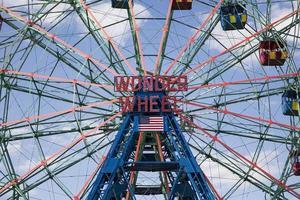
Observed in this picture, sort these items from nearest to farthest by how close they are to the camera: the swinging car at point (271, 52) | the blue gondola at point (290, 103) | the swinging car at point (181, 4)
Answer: the blue gondola at point (290, 103) → the swinging car at point (271, 52) → the swinging car at point (181, 4)

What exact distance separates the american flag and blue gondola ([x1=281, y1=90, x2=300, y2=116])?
20.0ft

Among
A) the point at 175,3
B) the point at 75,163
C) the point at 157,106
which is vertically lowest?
the point at 75,163

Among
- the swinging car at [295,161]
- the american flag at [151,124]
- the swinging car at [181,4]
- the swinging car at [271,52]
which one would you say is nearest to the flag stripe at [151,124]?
the american flag at [151,124]

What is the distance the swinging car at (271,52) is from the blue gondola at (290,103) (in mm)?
1669

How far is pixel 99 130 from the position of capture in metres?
34.1

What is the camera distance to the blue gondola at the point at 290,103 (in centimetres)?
3334

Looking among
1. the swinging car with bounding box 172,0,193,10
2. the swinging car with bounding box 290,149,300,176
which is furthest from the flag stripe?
the swinging car with bounding box 290,149,300,176

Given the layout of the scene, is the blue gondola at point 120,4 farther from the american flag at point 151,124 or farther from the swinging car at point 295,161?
the swinging car at point 295,161

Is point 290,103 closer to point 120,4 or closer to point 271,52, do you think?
point 271,52

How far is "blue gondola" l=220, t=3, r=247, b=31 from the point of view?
3519 cm

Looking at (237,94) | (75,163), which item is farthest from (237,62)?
(75,163)

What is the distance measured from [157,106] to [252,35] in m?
5.64

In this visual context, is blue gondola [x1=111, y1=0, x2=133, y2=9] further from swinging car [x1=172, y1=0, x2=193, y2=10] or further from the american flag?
the american flag

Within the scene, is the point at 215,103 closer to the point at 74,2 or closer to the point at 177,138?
the point at 177,138
